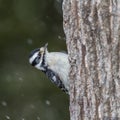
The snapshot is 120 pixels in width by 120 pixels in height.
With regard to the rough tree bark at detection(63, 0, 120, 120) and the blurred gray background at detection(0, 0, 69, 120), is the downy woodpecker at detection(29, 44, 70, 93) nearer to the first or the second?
the rough tree bark at detection(63, 0, 120, 120)

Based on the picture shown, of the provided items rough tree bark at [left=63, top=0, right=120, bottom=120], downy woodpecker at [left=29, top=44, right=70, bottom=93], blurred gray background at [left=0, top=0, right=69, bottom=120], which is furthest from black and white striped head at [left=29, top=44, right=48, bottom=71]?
blurred gray background at [left=0, top=0, right=69, bottom=120]

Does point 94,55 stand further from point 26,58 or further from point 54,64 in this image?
point 26,58

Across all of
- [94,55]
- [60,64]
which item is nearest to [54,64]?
[60,64]

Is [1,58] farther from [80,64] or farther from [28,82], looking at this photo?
[80,64]

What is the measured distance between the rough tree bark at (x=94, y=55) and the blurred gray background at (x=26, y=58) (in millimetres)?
5630

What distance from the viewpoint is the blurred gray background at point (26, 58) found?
1108 centimetres

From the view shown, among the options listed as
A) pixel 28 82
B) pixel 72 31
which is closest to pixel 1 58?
pixel 28 82

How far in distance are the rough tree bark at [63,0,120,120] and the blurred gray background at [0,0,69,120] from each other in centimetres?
563

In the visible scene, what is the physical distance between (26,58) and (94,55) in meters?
6.31

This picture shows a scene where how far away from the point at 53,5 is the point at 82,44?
6.17m

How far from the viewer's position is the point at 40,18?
37.1 ft

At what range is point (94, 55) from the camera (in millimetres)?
5102

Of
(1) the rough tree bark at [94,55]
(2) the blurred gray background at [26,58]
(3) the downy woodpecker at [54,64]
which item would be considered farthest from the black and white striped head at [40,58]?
(2) the blurred gray background at [26,58]

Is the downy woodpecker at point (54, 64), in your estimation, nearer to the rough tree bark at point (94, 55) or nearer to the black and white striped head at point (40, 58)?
the black and white striped head at point (40, 58)
